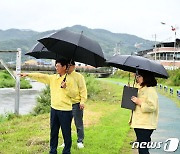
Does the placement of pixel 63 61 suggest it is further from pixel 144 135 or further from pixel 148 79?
pixel 144 135

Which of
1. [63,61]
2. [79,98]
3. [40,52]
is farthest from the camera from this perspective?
[40,52]

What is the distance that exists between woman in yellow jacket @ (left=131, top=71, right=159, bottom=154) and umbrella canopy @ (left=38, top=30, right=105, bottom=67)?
91 centimetres

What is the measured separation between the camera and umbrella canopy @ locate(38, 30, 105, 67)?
5246 millimetres

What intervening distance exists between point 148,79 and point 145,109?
441 mm

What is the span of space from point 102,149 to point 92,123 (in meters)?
3.13

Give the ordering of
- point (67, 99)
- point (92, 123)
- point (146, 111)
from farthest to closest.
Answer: point (92, 123) < point (67, 99) < point (146, 111)

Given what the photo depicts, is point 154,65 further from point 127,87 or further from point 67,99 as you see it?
point 67,99

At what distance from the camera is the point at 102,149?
255 inches

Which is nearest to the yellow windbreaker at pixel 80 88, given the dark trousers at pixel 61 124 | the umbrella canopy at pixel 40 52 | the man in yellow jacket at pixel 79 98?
the man in yellow jacket at pixel 79 98

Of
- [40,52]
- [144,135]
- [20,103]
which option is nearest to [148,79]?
[144,135]

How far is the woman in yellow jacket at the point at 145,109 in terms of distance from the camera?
15.6 ft

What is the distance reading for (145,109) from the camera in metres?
4.73

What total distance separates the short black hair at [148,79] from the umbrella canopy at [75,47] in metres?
0.83

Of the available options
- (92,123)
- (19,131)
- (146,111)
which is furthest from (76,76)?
(92,123)
